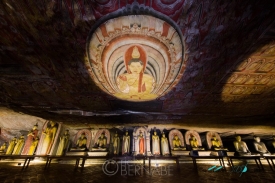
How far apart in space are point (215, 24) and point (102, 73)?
345 cm

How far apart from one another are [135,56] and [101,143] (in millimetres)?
5934

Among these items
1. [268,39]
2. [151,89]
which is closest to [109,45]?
[151,89]

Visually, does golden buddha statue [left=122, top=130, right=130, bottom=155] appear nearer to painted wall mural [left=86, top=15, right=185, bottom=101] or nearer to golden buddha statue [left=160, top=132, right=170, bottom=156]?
golden buddha statue [left=160, top=132, right=170, bottom=156]

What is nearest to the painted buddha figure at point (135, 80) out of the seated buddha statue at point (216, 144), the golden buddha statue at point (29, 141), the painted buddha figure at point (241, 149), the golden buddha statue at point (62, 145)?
the golden buddha statue at point (62, 145)

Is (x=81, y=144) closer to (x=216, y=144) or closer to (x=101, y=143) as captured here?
(x=101, y=143)

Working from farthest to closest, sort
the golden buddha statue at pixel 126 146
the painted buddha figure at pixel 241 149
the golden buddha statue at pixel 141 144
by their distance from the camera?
the painted buddha figure at pixel 241 149 → the golden buddha statue at pixel 126 146 → the golden buddha statue at pixel 141 144

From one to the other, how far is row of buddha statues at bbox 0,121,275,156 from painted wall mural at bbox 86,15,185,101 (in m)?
3.62

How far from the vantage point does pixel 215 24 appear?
9.63 feet

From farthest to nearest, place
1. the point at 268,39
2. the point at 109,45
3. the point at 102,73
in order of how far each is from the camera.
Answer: the point at 102,73 → the point at 109,45 → the point at 268,39

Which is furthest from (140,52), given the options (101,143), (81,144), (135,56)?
(81,144)

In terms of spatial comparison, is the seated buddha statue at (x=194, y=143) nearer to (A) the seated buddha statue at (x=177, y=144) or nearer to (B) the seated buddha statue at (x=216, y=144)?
(A) the seated buddha statue at (x=177, y=144)

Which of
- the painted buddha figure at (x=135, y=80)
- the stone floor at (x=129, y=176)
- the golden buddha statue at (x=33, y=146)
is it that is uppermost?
the painted buddha figure at (x=135, y=80)

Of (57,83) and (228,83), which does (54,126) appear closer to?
(57,83)

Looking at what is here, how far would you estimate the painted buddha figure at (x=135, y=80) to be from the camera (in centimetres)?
395
